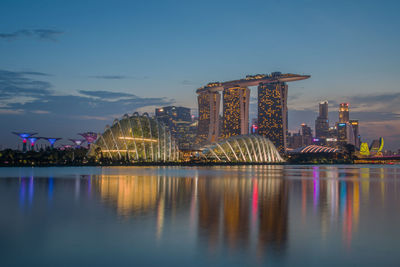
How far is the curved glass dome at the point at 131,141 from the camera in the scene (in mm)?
114250

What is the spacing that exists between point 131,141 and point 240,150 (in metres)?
42.0

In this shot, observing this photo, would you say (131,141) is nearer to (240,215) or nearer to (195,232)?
(240,215)

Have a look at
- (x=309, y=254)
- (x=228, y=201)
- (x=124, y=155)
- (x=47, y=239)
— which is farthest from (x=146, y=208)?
(x=124, y=155)

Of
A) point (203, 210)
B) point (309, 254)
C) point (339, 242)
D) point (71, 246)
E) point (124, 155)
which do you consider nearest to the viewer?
point (309, 254)

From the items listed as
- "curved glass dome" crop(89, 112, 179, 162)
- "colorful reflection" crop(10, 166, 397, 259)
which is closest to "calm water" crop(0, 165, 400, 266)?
"colorful reflection" crop(10, 166, 397, 259)

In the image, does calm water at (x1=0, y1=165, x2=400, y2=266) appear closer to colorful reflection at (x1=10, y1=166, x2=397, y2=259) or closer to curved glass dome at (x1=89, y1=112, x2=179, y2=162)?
colorful reflection at (x1=10, y1=166, x2=397, y2=259)

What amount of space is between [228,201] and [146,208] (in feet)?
19.2

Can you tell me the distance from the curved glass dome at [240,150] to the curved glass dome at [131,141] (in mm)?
26597

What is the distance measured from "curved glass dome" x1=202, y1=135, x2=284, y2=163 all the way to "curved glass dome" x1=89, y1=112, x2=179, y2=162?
26.6m

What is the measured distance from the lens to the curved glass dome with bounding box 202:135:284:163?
140 meters

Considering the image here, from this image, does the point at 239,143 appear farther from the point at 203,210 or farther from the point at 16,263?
the point at 16,263

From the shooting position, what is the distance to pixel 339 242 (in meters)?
14.2

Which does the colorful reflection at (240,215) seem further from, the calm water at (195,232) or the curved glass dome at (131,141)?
A: the curved glass dome at (131,141)

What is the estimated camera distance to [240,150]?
142375 millimetres
